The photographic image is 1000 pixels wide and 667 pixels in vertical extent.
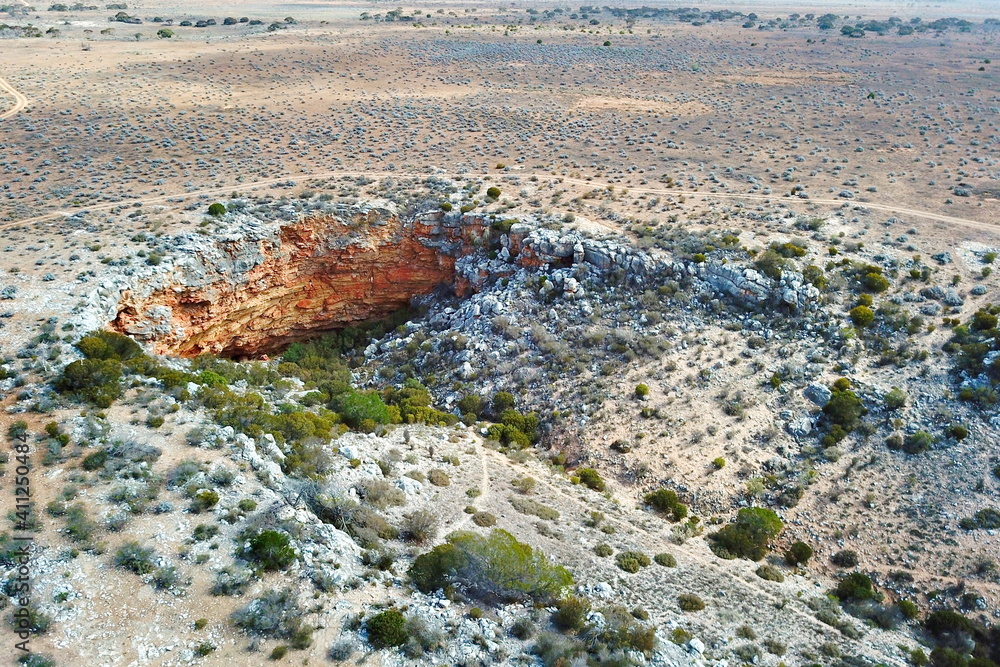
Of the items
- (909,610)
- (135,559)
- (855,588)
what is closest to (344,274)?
(135,559)

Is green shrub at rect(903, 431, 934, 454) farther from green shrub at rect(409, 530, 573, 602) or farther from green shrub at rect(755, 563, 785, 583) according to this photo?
green shrub at rect(409, 530, 573, 602)

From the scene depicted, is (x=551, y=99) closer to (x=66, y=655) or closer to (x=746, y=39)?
(x=746, y=39)

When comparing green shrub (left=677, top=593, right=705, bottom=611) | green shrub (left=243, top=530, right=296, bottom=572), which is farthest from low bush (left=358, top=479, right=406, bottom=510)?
green shrub (left=677, top=593, right=705, bottom=611)

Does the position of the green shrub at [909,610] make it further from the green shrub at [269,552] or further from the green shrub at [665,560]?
the green shrub at [269,552]

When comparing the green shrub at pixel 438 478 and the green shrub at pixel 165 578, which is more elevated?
the green shrub at pixel 165 578

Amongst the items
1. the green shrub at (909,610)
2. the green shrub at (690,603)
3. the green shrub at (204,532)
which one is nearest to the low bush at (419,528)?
the green shrub at (204,532)

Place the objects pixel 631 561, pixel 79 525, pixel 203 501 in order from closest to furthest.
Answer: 1. pixel 79 525
2. pixel 203 501
3. pixel 631 561

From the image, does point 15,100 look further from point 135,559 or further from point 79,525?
point 135,559
